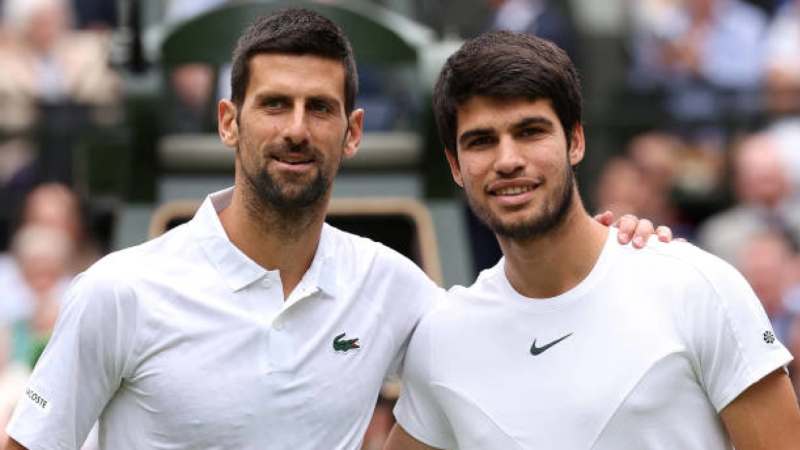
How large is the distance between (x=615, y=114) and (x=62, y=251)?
248 centimetres

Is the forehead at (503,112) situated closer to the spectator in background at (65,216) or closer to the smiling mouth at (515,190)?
the smiling mouth at (515,190)

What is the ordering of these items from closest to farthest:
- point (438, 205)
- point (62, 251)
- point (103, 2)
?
1. point (438, 205)
2. point (62, 251)
3. point (103, 2)

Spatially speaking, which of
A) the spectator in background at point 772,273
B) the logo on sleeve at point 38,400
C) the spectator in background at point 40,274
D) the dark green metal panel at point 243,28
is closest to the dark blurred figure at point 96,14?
the spectator in background at point 40,274

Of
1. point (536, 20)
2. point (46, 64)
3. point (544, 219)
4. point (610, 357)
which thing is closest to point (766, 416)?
point (610, 357)

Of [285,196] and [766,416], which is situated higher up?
[285,196]

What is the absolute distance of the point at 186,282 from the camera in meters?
3.90

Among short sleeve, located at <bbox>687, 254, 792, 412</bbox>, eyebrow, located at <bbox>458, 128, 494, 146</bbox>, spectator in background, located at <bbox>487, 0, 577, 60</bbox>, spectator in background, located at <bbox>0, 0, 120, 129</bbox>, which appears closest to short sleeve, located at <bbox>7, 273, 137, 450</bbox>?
eyebrow, located at <bbox>458, 128, 494, 146</bbox>

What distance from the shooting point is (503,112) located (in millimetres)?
3867

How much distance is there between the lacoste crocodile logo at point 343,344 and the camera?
4016 mm

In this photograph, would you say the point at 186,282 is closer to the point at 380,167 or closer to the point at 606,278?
the point at 606,278

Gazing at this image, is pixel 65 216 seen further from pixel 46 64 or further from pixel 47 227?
pixel 46 64

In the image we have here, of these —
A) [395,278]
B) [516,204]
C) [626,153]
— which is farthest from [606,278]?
[626,153]

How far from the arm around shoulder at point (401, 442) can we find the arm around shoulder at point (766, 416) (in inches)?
28.6

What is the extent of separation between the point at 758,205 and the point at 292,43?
431 cm
